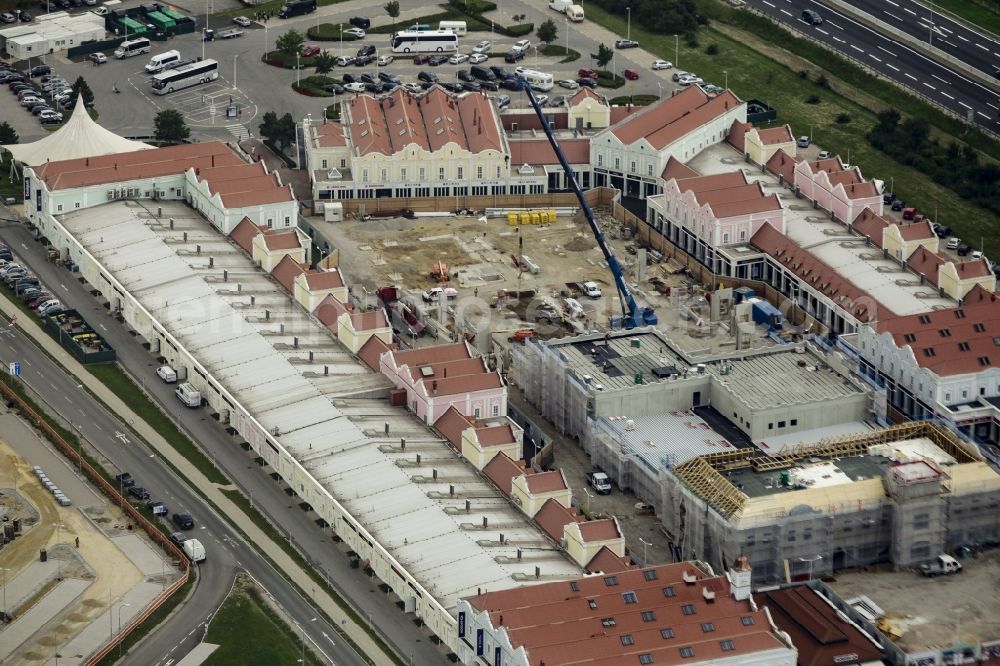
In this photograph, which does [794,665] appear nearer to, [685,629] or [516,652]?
[685,629]

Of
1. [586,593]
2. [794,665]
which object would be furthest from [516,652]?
[794,665]

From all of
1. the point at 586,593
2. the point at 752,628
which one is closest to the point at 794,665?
the point at 752,628

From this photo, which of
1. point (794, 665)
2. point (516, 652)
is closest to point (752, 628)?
point (794, 665)

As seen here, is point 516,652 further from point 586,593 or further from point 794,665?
point 794,665

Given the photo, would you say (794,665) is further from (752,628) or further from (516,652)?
(516,652)
